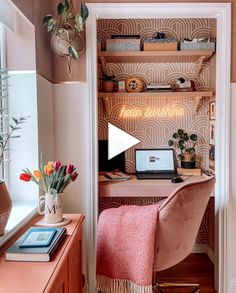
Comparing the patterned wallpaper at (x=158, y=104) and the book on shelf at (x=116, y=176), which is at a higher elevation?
the patterned wallpaper at (x=158, y=104)

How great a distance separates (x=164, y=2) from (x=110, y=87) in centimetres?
91

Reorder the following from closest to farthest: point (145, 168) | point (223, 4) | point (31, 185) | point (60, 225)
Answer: point (60, 225), point (31, 185), point (223, 4), point (145, 168)

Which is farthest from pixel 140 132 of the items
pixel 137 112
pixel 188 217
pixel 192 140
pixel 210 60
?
pixel 188 217

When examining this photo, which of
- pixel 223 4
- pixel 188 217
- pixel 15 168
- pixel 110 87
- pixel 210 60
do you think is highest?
pixel 223 4

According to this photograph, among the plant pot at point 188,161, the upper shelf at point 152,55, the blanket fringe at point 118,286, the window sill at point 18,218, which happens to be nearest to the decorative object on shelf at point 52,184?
the window sill at point 18,218

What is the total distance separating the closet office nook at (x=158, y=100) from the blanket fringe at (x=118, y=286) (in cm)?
123

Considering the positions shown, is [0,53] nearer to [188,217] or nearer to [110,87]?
[110,87]

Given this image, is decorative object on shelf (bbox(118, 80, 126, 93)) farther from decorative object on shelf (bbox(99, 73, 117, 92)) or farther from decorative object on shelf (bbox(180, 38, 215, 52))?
decorative object on shelf (bbox(180, 38, 215, 52))

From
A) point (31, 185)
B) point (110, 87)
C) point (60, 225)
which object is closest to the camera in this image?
point (60, 225)

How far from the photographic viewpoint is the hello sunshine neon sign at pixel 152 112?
2932 mm

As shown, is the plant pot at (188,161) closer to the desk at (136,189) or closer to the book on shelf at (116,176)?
the desk at (136,189)

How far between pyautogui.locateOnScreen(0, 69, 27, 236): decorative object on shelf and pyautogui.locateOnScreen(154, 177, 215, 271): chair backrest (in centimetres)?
86

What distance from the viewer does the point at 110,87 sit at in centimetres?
271

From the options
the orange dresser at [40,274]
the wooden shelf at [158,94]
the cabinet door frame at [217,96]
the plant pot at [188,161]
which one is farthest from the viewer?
the plant pot at [188,161]
